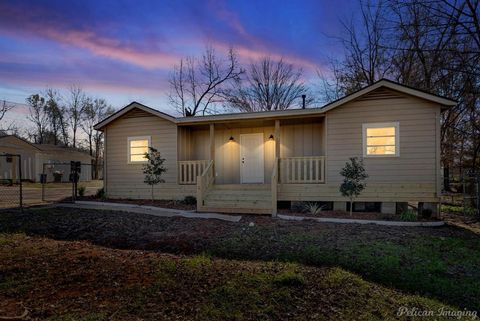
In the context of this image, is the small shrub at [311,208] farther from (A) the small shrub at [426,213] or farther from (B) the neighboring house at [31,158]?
(B) the neighboring house at [31,158]

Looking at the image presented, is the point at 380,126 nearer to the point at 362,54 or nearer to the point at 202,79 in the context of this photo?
the point at 362,54

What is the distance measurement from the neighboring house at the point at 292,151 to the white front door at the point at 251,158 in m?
0.04

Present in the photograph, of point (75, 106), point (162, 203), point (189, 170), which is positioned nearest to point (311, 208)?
point (189, 170)

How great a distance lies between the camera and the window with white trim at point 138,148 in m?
11.5

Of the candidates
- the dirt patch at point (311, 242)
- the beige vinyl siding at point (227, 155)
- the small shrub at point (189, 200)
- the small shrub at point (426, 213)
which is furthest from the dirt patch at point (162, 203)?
the small shrub at point (426, 213)

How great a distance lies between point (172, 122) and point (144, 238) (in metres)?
5.94

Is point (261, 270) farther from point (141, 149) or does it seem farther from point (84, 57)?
point (84, 57)

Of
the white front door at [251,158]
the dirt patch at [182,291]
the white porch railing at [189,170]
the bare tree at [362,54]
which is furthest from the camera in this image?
the bare tree at [362,54]

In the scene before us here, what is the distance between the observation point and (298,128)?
11.0 m

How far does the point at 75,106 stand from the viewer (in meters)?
35.3

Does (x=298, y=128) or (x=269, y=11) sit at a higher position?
(x=269, y=11)

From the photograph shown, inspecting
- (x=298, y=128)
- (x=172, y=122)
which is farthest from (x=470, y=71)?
(x=172, y=122)

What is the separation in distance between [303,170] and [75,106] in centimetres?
3448

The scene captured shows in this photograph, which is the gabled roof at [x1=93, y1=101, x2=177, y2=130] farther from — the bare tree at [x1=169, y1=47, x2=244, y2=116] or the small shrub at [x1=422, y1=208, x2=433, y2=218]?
the bare tree at [x1=169, y1=47, x2=244, y2=116]
